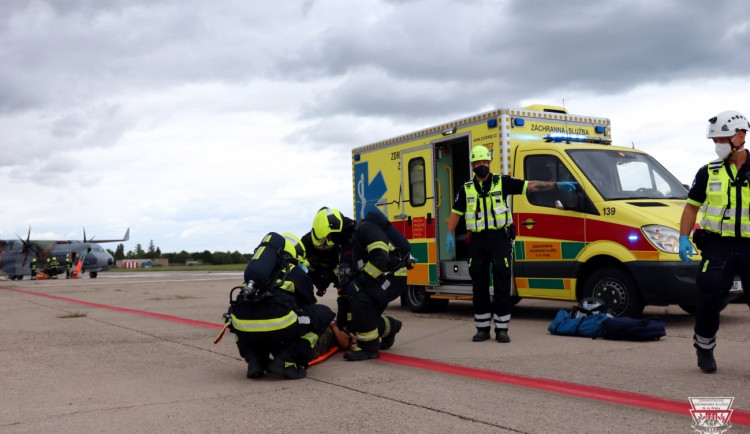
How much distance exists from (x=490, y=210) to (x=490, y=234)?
0.27m

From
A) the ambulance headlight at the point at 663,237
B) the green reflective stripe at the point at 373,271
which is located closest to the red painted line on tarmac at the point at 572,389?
the green reflective stripe at the point at 373,271

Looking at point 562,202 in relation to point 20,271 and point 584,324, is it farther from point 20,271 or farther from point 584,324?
point 20,271

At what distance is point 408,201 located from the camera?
36.6 feet

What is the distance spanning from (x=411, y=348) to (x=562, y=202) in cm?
291

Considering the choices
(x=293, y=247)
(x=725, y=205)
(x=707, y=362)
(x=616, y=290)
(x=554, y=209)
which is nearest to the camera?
(x=725, y=205)

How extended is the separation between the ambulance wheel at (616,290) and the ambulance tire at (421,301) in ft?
10.8

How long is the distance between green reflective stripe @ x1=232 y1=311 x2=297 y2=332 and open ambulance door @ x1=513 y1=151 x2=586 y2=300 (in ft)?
14.5

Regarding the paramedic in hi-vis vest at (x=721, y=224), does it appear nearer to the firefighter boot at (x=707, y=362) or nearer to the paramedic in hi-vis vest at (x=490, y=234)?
the firefighter boot at (x=707, y=362)

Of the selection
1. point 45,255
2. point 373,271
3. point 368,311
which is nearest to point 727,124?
point 373,271

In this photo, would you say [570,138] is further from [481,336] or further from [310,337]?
[310,337]

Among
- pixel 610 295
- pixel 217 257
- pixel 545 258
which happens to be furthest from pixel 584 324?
pixel 217 257

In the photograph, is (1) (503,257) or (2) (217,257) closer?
(1) (503,257)

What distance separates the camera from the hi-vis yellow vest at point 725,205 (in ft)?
16.1

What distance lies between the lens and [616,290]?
26.6 feet
